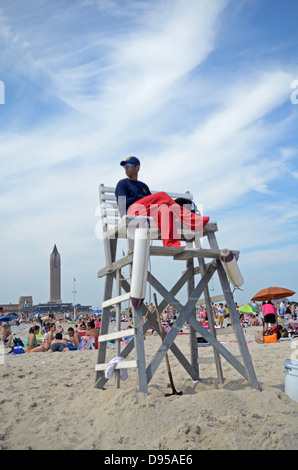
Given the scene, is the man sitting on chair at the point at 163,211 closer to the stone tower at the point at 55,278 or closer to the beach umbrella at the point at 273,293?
the beach umbrella at the point at 273,293

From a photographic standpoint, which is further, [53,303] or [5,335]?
[53,303]


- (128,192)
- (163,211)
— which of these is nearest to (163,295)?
(163,211)

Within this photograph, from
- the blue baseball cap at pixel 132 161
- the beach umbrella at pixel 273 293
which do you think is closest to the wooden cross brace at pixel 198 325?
the blue baseball cap at pixel 132 161

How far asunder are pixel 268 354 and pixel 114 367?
5.20 m

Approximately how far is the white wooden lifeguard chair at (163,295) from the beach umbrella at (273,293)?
12.0 meters

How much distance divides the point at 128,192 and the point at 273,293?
12.9 metres

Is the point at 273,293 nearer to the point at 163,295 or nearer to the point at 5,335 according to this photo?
the point at 5,335

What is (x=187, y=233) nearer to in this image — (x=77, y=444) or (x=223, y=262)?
(x=223, y=262)

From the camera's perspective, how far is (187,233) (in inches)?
200

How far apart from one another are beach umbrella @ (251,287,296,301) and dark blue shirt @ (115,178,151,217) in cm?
1275

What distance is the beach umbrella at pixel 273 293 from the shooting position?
16.7 meters

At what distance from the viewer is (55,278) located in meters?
110
